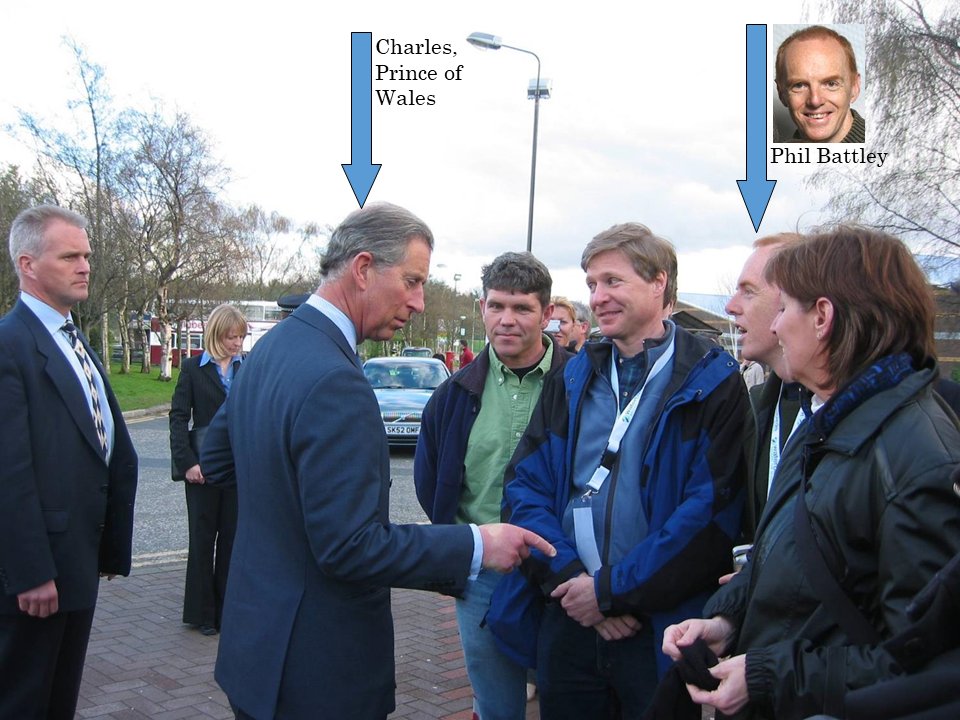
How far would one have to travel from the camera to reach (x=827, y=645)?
1747 mm

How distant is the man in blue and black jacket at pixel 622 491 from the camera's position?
2.60 metres

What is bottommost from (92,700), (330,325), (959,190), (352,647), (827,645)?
(92,700)

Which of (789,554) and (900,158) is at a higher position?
(900,158)

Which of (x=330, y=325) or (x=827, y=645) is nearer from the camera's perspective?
(x=827, y=645)

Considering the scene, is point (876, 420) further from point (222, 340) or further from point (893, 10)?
point (893, 10)

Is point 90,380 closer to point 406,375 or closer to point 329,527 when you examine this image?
point 329,527

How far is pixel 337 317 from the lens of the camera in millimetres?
2289

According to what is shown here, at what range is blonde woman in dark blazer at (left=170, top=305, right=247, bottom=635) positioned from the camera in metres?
5.62

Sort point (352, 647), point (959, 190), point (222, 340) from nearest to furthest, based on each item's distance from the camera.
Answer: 1. point (352, 647)
2. point (222, 340)
3. point (959, 190)

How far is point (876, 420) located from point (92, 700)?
4.29 meters

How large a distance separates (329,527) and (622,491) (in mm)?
1106

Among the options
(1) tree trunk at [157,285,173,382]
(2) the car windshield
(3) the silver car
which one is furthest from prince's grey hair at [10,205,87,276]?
(1) tree trunk at [157,285,173,382]

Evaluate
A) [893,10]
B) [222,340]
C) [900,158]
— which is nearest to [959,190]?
[900,158]

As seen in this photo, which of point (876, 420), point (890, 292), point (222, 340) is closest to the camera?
point (876, 420)
